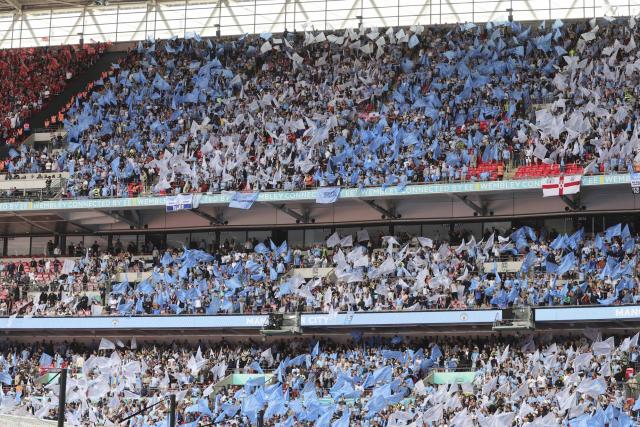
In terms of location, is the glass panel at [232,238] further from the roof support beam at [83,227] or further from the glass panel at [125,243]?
the roof support beam at [83,227]

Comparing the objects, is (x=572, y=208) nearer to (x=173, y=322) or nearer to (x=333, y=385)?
(x=333, y=385)

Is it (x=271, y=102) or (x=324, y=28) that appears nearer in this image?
(x=271, y=102)

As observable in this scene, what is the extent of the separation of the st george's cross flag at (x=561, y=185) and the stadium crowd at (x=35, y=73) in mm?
27819

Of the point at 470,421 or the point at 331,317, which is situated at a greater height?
the point at 331,317

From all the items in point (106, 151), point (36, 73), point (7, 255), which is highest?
point (36, 73)

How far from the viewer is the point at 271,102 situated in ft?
175

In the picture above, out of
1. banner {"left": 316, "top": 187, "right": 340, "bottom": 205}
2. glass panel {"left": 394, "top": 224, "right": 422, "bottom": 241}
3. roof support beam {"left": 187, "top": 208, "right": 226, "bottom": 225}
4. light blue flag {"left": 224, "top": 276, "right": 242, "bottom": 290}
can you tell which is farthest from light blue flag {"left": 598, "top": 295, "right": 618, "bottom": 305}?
roof support beam {"left": 187, "top": 208, "right": 226, "bottom": 225}

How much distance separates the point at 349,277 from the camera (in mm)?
45625

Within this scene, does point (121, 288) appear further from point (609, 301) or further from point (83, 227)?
point (609, 301)

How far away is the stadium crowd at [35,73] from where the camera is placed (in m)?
60.1

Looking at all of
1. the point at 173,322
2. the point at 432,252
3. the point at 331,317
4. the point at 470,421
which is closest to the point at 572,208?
the point at 432,252

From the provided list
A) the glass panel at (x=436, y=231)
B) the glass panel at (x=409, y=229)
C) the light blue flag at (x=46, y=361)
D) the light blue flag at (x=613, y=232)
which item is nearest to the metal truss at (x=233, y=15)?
the glass panel at (x=409, y=229)

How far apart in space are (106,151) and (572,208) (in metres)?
21.1

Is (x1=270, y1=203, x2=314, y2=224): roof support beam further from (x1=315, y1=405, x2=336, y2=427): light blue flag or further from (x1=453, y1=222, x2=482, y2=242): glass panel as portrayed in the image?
(x1=315, y1=405, x2=336, y2=427): light blue flag
